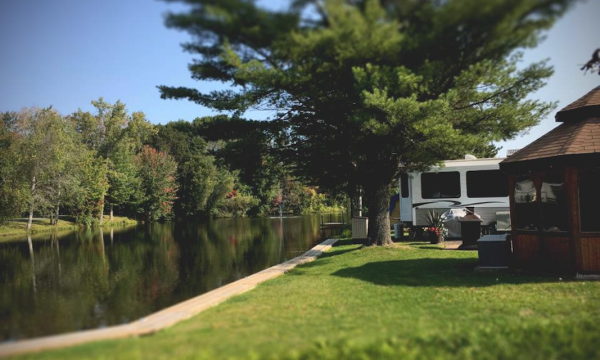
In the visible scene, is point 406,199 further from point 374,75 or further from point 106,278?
point 106,278

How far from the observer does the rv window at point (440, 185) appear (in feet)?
61.8

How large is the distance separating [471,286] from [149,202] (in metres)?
52.7

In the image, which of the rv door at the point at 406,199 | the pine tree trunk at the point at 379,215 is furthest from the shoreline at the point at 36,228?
the rv door at the point at 406,199

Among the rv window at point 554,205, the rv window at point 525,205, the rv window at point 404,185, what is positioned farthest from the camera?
the rv window at point 404,185

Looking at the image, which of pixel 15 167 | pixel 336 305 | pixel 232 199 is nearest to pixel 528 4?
pixel 336 305

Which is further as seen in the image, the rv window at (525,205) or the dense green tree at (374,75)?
the rv window at (525,205)

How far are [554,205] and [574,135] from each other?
165 centimetres

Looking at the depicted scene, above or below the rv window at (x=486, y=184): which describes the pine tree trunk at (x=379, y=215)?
below

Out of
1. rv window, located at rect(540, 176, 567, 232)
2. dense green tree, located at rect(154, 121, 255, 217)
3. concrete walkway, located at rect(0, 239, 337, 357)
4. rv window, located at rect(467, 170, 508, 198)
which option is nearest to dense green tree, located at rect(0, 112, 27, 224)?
dense green tree, located at rect(154, 121, 255, 217)

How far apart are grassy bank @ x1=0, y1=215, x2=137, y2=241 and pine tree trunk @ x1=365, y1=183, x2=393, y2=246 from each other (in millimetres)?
28848

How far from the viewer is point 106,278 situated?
45.2 feet

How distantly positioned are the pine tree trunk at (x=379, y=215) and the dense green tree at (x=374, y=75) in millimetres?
38

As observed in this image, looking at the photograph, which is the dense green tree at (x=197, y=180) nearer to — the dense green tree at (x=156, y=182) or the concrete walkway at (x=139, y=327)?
the dense green tree at (x=156, y=182)

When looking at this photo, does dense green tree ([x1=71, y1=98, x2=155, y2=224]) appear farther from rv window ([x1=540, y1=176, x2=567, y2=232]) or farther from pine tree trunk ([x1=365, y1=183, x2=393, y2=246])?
rv window ([x1=540, y1=176, x2=567, y2=232])
